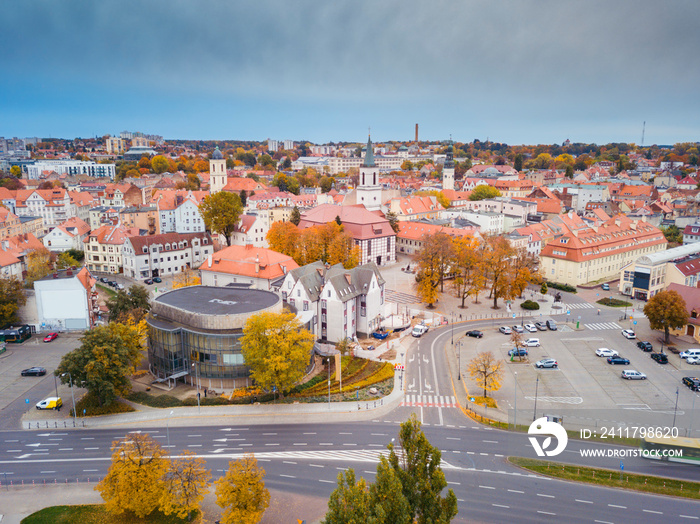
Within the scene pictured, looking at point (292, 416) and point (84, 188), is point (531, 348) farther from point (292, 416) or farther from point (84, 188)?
point (84, 188)

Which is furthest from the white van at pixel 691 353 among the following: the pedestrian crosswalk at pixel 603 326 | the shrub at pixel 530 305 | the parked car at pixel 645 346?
the shrub at pixel 530 305

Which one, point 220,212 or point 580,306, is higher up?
point 220,212

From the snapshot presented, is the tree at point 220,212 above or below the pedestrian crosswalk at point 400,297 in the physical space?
above

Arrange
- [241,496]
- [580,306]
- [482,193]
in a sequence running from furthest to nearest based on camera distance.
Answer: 1. [482,193]
2. [580,306]
3. [241,496]

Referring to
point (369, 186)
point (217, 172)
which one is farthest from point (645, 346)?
point (217, 172)

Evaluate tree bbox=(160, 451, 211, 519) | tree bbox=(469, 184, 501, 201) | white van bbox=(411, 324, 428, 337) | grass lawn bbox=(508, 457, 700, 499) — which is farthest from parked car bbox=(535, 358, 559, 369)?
tree bbox=(469, 184, 501, 201)

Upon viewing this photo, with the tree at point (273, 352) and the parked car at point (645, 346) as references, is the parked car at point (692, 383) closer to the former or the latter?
the parked car at point (645, 346)

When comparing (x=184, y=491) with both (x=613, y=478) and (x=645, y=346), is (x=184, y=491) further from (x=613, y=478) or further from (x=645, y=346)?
(x=645, y=346)

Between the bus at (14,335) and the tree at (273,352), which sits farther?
the bus at (14,335)
